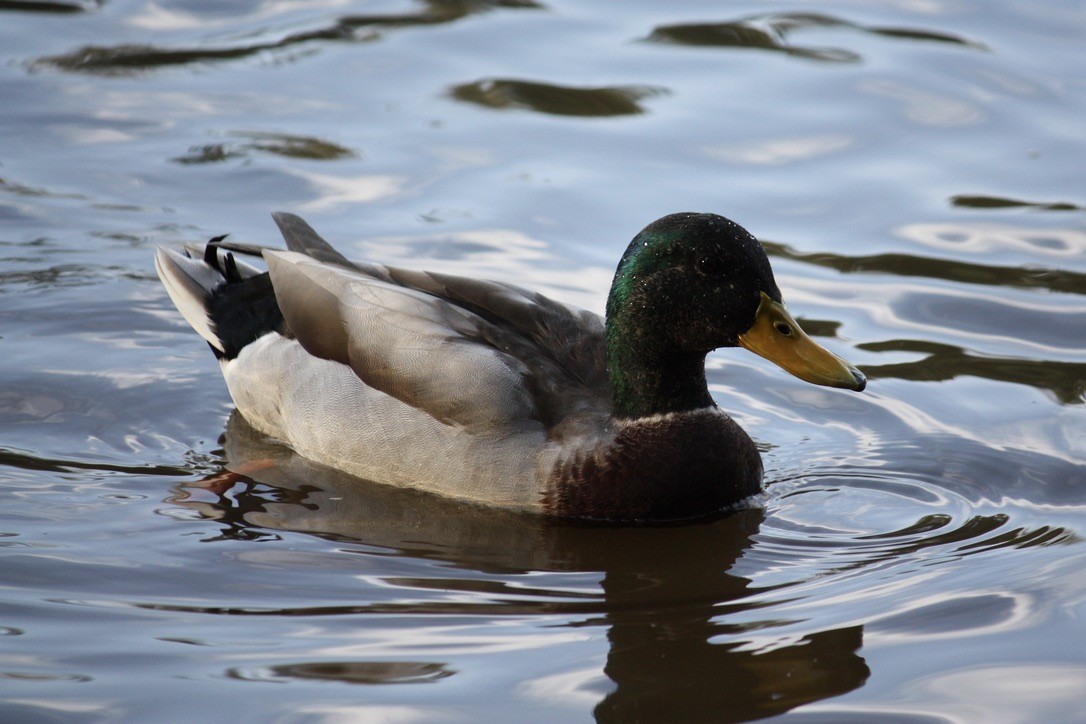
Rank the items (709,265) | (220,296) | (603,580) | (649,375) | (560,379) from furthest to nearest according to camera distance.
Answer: (220,296) < (560,379) < (649,375) < (709,265) < (603,580)

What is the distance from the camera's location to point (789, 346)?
6.00 meters

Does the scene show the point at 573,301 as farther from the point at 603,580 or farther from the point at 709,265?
the point at 603,580

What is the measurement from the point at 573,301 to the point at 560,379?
180cm

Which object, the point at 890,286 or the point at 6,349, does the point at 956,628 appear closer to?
the point at 890,286

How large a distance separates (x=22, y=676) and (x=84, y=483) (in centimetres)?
169

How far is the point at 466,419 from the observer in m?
6.11

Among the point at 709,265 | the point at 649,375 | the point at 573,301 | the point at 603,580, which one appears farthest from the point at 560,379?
the point at 573,301

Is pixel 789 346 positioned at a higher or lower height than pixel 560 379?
higher

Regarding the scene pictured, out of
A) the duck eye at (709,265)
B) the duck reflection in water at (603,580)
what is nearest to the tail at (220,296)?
the duck reflection in water at (603,580)

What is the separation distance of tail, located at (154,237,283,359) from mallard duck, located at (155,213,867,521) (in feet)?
1.74

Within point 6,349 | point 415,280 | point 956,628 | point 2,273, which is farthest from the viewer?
point 2,273

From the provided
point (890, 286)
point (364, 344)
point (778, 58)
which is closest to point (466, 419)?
point (364, 344)

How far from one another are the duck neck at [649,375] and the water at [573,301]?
49cm

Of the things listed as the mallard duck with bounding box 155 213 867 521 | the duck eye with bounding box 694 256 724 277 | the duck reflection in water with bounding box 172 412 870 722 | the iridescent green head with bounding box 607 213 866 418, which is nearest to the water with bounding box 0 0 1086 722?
the duck reflection in water with bounding box 172 412 870 722
